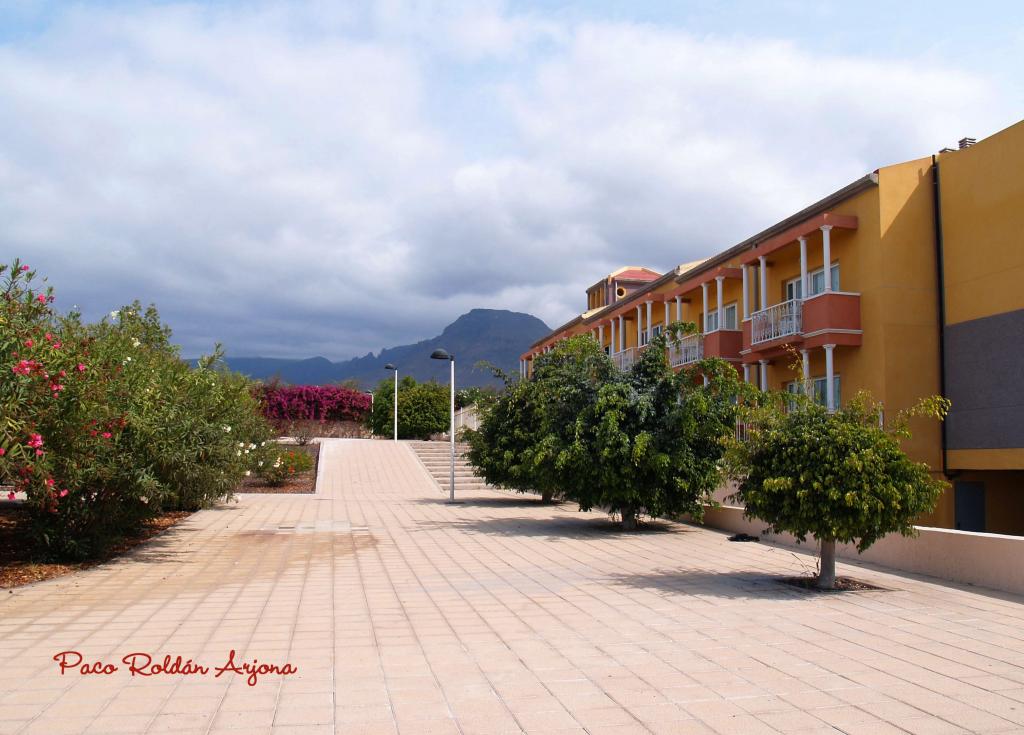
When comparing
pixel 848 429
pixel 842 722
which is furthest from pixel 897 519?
pixel 842 722

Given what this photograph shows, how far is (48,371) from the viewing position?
7.62 metres

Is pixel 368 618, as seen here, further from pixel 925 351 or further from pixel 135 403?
pixel 925 351

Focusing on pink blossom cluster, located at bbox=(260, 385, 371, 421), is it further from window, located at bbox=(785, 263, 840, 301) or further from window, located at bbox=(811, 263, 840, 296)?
window, located at bbox=(811, 263, 840, 296)

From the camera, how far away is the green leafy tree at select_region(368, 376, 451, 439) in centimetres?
4225

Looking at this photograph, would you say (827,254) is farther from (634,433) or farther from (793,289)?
(634,433)

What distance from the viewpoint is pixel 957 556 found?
9.20 meters

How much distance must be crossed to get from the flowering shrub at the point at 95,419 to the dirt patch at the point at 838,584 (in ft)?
25.0

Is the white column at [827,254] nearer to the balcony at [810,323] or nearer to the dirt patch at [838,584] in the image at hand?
the balcony at [810,323]

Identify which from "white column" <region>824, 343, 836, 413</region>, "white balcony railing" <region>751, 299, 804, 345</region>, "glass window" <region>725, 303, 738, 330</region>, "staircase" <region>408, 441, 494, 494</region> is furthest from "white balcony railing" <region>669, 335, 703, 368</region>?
"staircase" <region>408, 441, 494, 494</region>

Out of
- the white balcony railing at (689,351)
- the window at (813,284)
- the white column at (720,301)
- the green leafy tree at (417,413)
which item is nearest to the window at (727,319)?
the white column at (720,301)

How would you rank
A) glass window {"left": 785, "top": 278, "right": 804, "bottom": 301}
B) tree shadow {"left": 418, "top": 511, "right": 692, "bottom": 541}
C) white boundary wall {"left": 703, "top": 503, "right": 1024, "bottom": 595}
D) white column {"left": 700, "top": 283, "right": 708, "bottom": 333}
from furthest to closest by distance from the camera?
white column {"left": 700, "top": 283, "right": 708, "bottom": 333} < glass window {"left": 785, "top": 278, "right": 804, "bottom": 301} < tree shadow {"left": 418, "top": 511, "right": 692, "bottom": 541} < white boundary wall {"left": 703, "top": 503, "right": 1024, "bottom": 595}

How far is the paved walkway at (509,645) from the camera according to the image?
4641 mm

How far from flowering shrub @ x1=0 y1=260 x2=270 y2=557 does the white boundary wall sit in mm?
9130

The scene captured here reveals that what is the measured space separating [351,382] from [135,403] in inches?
2450
